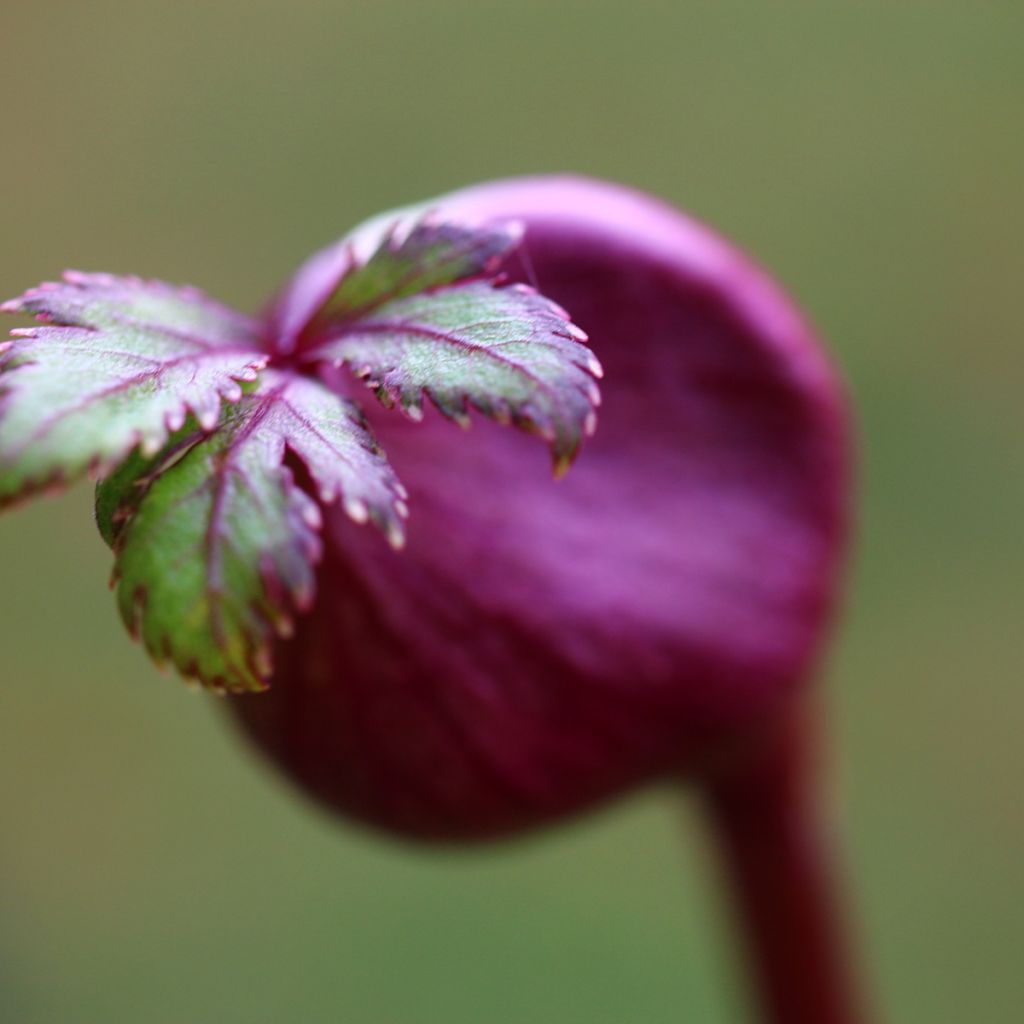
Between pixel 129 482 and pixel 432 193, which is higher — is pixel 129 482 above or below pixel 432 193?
below

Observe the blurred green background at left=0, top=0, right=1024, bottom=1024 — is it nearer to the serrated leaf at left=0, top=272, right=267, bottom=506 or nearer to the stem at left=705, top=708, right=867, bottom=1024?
the stem at left=705, top=708, right=867, bottom=1024

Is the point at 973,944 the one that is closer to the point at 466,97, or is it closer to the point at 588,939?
the point at 588,939

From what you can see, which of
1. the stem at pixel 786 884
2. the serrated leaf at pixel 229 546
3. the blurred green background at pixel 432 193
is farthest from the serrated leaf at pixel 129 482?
the blurred green background at pixel 432 193

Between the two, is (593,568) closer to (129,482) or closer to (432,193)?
(129,482)

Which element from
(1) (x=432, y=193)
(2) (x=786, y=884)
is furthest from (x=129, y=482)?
(1) (x=432, y=193)

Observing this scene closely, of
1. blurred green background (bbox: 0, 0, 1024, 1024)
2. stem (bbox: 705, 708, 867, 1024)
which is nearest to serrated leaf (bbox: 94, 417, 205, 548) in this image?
stem (bbox: 705, 708, 867, 1024)

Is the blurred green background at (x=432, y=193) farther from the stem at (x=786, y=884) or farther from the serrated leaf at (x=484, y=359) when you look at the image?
the serrated leaf at (x=484, y=359)
